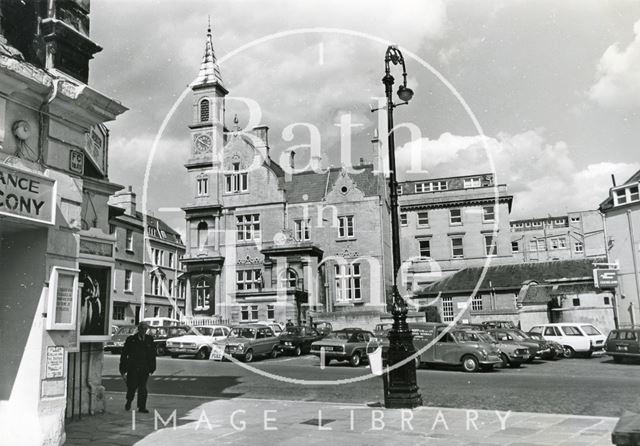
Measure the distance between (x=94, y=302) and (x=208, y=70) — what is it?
3812 centimetres

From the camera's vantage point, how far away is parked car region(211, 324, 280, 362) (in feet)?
82.7

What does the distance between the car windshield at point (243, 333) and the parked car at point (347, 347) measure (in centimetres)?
404

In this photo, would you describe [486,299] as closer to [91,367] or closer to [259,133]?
[259,133]

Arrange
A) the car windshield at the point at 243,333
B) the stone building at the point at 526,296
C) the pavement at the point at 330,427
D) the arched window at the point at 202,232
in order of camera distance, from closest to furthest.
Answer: the pavement at the point at 330,427 < the car windshield at the point at 243,333 < the stone building at the point at 526,296 < the arched window at the point at 202,232

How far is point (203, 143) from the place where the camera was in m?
44.6

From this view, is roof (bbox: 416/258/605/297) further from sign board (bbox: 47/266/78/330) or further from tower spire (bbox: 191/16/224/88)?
sign board (bbox: 47/266/78/330)

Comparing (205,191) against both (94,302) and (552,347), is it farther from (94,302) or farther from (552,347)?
(94,302)

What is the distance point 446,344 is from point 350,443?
43.2ft

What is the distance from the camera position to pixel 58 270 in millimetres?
7867

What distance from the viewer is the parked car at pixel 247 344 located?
25.2 meters

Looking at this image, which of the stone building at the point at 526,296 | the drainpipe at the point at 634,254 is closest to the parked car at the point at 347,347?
the stone building at the point at 526,296

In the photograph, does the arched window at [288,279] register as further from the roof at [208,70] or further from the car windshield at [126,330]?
the roof at [208,70]

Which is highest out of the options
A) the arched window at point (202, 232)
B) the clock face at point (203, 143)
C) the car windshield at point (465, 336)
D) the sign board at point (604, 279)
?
the clock face at point (203, 143)

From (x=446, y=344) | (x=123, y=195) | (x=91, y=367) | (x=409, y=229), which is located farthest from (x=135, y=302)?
(x=91, y=367)
